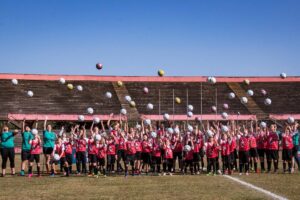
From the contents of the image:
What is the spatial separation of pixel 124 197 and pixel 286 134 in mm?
9837

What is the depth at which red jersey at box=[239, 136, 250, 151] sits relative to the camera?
19425mm

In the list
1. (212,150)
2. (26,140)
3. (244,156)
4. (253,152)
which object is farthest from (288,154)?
(26,140)

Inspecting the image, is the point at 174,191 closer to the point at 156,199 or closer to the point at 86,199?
the point at 156,199

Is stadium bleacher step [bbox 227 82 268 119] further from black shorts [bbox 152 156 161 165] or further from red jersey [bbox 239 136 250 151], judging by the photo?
black shorts [bbox 152 156 161 165]

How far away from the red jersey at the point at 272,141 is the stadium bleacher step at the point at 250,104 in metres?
22.2

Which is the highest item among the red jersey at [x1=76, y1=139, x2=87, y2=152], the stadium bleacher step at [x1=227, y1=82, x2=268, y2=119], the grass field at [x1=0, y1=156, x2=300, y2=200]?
the stadium bleacher step at [x1=227, y1=82, x2=268, y2=119]

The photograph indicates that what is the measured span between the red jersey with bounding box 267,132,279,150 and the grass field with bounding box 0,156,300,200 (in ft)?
9.92

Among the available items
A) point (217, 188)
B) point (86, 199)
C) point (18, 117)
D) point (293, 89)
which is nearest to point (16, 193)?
point (86, 199)

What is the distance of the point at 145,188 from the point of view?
45.8 feet

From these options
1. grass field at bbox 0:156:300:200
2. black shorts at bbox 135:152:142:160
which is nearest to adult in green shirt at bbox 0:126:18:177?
grass field at bbox 0:156:300:200

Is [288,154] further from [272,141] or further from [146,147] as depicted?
[146,147]

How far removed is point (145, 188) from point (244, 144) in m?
6.90

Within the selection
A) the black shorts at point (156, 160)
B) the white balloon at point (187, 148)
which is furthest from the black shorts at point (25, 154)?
the white balloon at point (187, 148)

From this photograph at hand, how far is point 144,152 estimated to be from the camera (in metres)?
19.6
